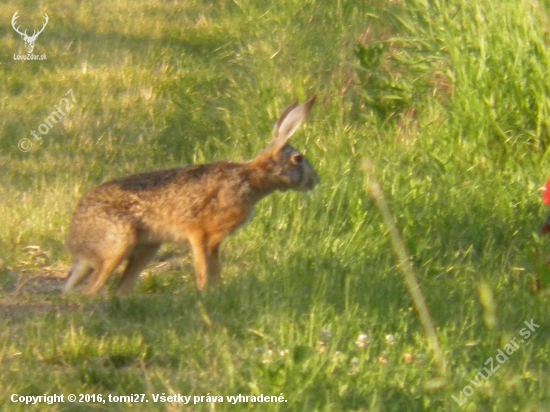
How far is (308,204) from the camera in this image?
5.84 m

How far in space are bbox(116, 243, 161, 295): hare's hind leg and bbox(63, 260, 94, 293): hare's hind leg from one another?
0.59 feet

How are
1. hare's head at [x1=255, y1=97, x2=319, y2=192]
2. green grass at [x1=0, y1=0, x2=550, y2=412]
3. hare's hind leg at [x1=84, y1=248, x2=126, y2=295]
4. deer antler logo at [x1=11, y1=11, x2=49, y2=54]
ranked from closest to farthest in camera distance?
green grass at [x1=0, y1=0, x2=550, y2=412], hare's hind leg at [x1=84, y1=248, x2=126, y2=295], hare's head at [x1=255, y1=97, x2=319, y2=192], deer antler logo at [x1=11, y1=11, x2=49, y2=54]

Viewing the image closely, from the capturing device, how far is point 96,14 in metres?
11.3

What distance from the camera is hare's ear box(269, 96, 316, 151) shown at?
5410 millimetres

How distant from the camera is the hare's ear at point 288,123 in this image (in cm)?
541

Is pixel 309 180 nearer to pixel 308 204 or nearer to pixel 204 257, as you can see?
pixel 308 204

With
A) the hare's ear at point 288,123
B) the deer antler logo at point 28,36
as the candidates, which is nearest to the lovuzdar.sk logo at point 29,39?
the deer antler logo at point 28,36

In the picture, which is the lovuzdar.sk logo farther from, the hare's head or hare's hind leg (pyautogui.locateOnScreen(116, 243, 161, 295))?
hare's hind leg (pyautogui.locateOnScreen(116, 243, 161, 295))

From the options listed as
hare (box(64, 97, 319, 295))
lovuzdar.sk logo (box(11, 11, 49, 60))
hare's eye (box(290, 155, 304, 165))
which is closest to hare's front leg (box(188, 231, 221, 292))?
hare (box(64, 97, 319, 295))

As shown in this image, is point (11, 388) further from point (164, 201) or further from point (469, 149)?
point (469, 149)

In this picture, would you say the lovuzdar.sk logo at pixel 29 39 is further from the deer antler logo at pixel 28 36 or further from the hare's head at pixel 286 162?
the hare's head at pixel 286 162

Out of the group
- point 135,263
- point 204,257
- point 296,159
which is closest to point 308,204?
point 296,159

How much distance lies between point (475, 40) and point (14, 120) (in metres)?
3.73

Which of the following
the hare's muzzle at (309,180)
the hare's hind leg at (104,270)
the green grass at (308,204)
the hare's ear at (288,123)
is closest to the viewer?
the green grass at (308,204)
